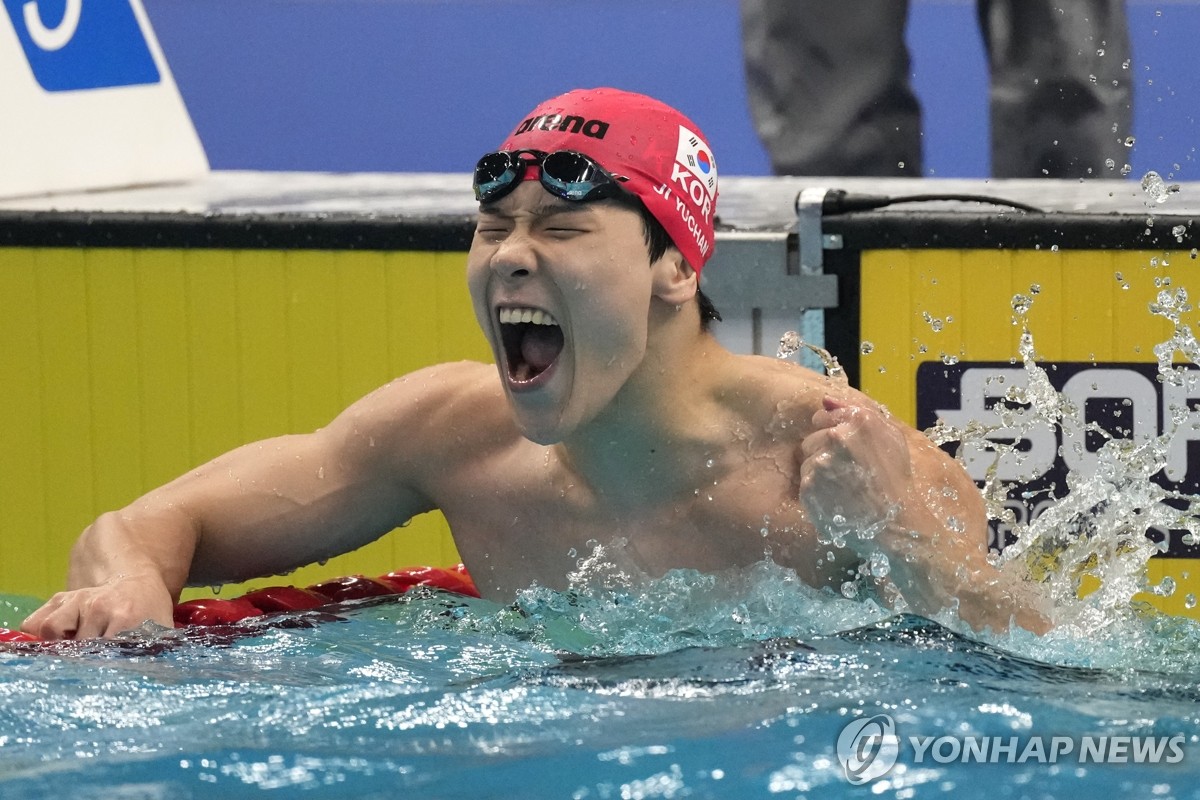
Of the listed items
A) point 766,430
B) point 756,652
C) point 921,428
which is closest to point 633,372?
point 766,430

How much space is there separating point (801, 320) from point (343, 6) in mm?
2854

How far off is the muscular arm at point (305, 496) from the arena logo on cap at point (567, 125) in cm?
46

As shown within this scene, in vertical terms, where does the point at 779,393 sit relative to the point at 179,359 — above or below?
above

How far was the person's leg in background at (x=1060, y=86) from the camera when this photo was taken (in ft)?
13.4

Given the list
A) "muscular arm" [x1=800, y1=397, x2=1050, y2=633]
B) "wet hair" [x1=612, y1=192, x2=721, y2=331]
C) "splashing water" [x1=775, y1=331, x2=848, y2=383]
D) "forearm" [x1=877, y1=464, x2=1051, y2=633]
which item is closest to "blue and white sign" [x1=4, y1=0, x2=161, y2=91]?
"splashing water" [x1=775, y1=331, x2=848, y2=383]

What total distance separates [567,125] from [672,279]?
0.25m

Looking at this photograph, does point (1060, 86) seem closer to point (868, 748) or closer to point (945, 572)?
point (945, 572)

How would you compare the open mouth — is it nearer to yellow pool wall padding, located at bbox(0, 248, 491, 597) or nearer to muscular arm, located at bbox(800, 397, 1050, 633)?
muscular arm, located at bbox(800, 397, 1050, 633)

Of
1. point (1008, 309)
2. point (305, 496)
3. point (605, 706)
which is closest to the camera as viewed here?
point (605, 706)

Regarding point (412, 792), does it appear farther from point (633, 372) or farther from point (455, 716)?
point (633, 372)

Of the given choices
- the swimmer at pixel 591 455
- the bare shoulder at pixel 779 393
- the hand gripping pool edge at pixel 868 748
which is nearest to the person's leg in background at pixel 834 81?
the swimmer at pixel 591 455

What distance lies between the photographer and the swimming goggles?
2.08 meters

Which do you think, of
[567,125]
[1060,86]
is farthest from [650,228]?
[1060,86]

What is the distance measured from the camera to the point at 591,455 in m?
2.27
